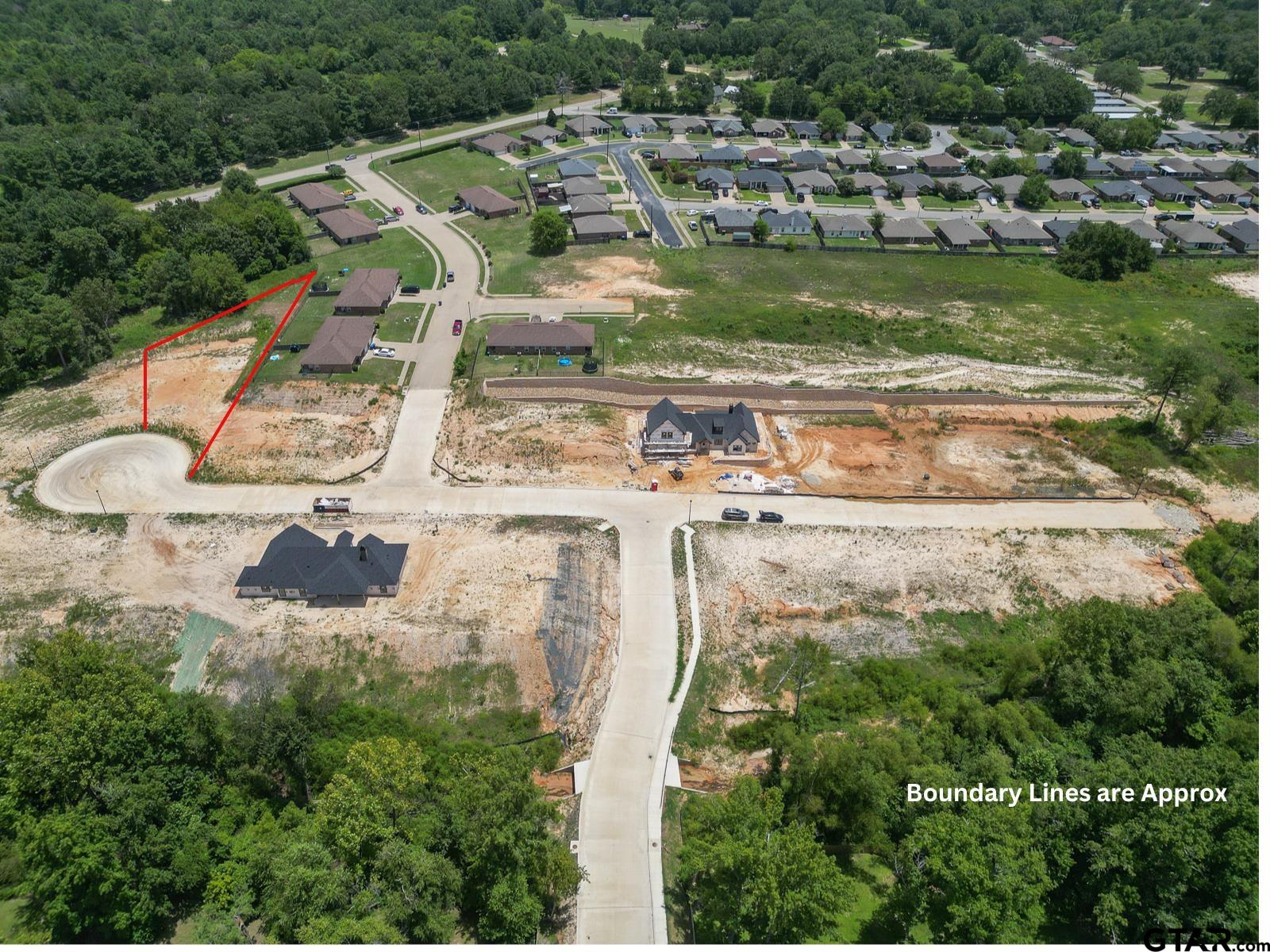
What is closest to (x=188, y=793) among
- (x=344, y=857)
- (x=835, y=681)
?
(x=344, y=857)

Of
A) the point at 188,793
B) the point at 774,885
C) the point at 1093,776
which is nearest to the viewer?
the point at 774,885

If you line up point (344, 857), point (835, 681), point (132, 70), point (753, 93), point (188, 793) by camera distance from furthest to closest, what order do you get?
1. point (753, 93)
2. point (132, 70)
3. point (835, 681)
4. point (188, 793)
5. point (344, 857)

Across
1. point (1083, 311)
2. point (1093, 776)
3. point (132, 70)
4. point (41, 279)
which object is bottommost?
point (1083, 311)

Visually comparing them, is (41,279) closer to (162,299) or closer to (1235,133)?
(162,299)

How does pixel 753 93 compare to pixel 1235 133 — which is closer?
pixel 1235 133

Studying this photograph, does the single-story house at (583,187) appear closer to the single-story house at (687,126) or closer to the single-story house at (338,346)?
the single-story house at (687,126)

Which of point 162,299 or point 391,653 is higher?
point 162,299

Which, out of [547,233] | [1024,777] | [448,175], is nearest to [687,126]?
[448,175]

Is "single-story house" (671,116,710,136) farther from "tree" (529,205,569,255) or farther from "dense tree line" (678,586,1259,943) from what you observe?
"dense tree line" (678,586,1259,943)
